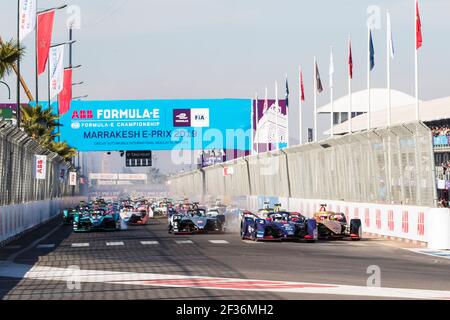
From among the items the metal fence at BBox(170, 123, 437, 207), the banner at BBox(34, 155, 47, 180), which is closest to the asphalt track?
the metal fence at BBox(170, 123, 437, 207)

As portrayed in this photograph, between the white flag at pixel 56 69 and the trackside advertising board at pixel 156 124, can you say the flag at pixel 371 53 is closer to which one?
the white flag at pixel 56 69

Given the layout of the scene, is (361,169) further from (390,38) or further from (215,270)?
(215,270)

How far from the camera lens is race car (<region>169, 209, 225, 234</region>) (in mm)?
36438

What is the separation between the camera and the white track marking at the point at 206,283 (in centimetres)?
1556

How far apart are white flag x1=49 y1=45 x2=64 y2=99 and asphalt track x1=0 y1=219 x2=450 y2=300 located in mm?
34808

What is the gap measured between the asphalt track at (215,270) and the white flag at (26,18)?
16142 millimetres

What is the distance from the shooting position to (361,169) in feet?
123

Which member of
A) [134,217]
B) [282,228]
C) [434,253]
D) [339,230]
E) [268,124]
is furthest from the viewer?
[268,124]

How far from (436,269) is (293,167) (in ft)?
106

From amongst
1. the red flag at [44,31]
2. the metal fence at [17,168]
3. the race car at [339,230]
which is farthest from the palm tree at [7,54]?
the red flag at [44,31]

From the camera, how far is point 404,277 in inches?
731

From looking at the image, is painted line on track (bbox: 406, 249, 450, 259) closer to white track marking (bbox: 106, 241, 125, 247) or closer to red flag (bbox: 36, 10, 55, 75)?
white track marking (bbox: 106, 241, 125, 247)

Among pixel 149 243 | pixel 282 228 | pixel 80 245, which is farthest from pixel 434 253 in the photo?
pixel 80 245

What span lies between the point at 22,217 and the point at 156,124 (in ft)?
103
